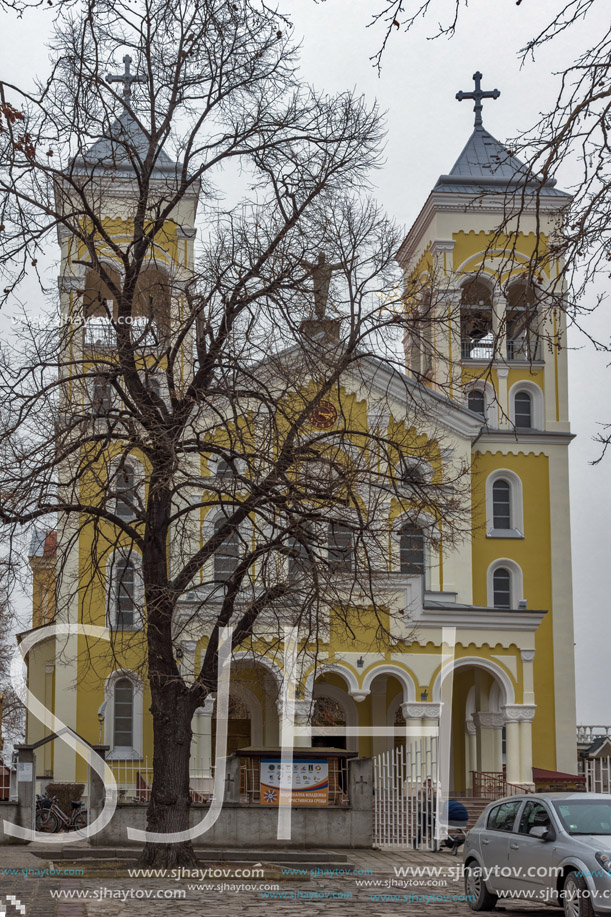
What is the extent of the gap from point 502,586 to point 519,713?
7.82m

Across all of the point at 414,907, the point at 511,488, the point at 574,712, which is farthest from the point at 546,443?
the point at 414,907

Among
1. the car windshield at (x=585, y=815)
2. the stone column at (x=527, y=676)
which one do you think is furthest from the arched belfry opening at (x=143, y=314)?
the stone column at (x=527, y=676)

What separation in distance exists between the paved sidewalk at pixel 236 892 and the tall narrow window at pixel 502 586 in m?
18.8

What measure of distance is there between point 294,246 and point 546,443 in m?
23.8

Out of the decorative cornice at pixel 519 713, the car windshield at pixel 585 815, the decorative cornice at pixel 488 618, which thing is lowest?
the car windshield at pixel 585 815

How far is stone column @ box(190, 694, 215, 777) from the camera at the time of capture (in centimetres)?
3030

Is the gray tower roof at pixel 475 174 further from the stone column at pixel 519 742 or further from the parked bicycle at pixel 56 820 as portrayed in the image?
the parked bicycle at pixel 56 820

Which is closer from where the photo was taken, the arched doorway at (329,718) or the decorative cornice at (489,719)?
the decorative cornice at (489,719)

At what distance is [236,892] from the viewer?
50.9 feet

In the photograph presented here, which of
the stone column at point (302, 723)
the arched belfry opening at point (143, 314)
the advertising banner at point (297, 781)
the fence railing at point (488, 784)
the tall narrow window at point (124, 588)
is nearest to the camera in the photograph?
the arched belfry opening at point (143, 314)

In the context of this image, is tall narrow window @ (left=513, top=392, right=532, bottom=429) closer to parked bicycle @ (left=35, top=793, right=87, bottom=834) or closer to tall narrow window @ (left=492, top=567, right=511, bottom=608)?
tall narrow window @ (left=492, top=567, right=511, bottom=608)

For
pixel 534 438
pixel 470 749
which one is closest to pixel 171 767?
pixel 470 749

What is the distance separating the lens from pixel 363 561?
1586 cm

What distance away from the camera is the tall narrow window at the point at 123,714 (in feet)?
111
